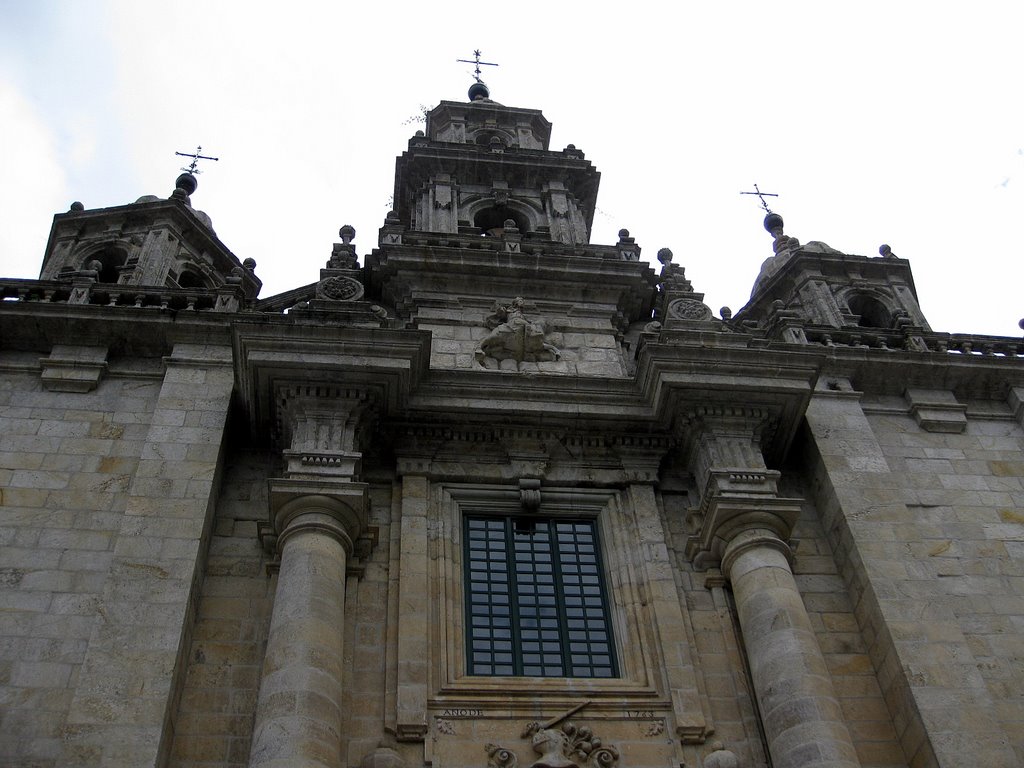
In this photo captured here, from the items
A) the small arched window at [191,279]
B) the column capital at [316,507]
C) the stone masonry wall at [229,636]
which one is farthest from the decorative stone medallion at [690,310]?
the small arched window at [191,279]

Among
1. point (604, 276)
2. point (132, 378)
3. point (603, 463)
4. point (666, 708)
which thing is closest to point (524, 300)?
point (604, 276)

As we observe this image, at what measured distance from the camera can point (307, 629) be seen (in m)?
12.9

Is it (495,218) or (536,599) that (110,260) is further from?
(536,599)

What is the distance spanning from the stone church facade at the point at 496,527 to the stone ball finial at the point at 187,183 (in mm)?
8505

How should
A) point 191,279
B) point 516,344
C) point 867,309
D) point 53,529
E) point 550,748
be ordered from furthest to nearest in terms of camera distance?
1. point 867,309
2. point 191,279
3. point 516,344
4. point 53,529
5. point 550,748

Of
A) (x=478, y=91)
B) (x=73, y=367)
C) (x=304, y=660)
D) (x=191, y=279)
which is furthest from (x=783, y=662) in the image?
(x=478, y=91)

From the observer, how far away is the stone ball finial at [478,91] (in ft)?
114

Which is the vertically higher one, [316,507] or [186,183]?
[186,183]

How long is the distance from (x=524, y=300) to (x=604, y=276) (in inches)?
61.3

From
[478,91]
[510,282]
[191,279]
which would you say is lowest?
[510,282]

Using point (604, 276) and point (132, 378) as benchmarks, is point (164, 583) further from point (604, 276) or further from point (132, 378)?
point (604, 276)

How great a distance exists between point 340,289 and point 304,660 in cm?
758

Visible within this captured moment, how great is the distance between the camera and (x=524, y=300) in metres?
19.7

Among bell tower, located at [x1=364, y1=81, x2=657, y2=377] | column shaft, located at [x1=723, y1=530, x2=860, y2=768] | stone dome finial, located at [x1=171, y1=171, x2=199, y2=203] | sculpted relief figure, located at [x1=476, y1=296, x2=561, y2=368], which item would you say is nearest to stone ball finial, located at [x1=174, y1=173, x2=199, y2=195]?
stone dome finial, located at [x1=171, y1=171, x2=199, y2=203]
